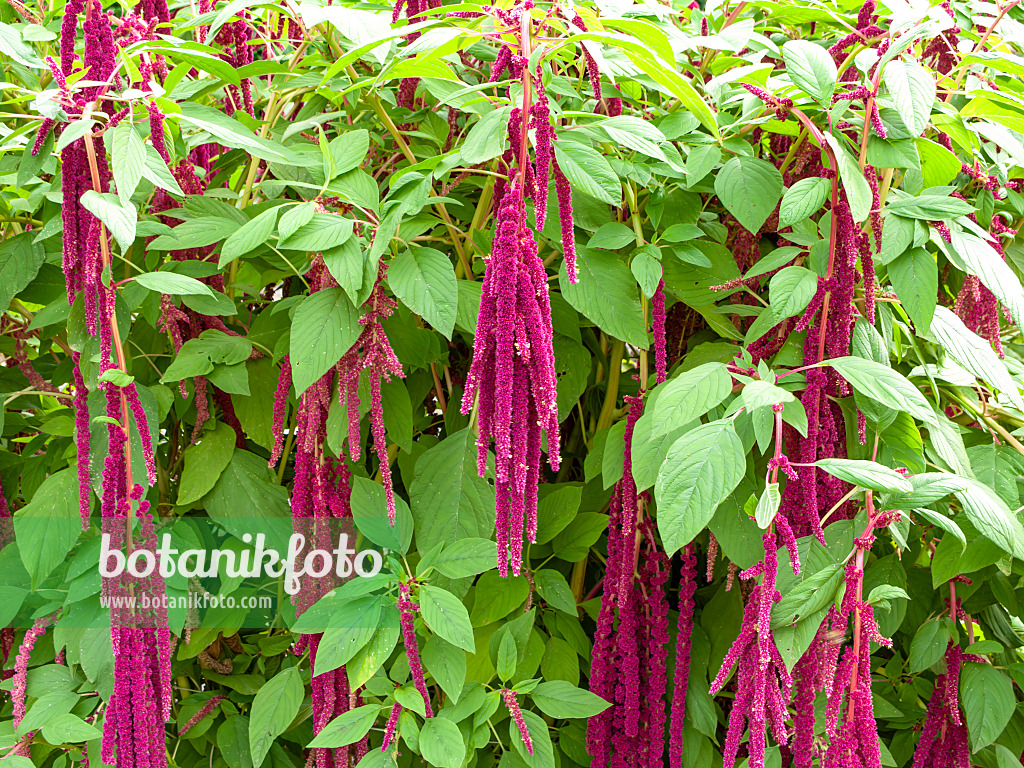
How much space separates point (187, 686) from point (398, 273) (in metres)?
0.81

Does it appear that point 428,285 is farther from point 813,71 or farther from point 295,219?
point 813,71

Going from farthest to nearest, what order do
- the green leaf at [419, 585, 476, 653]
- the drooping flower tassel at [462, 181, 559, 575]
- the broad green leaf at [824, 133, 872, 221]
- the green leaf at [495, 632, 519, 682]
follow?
the green leaf at [495, 632, 519, 682]
the green leaf at [419, 585, 476, 653]
the broad green leaf at [824, 133, 872, 221]
the drooping flower tassel at [462, 181, 559, 575]

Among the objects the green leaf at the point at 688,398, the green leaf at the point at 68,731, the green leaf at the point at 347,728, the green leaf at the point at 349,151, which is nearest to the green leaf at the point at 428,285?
the green leaf at the point at 349,151

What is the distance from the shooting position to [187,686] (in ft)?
4.08

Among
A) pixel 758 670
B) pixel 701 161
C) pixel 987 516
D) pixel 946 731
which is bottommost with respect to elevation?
pixel 946 731

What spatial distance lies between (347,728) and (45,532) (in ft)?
1.51

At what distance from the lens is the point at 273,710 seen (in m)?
1.05

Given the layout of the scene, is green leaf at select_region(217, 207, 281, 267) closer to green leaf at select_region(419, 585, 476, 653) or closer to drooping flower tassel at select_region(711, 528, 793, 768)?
green leaf at select_region(419, 585, 476, 653)

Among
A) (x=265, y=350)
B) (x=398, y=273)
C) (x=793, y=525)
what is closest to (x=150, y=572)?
(x=265, y=350)

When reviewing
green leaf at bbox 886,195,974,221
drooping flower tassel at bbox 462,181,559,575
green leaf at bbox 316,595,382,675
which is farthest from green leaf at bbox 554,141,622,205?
green leaf at bbox 316,595,382,675

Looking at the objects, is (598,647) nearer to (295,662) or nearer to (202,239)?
(295,662)

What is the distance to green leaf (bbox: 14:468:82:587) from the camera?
3.25 feet

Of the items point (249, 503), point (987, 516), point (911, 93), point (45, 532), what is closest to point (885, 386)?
point (987, 516)

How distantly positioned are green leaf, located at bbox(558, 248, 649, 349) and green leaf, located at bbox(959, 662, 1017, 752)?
0.69 m
